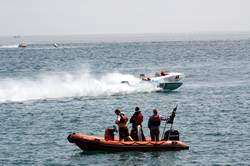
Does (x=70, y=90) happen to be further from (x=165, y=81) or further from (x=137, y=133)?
(x=137, y=133)

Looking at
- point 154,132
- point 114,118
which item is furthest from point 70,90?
point 154,132

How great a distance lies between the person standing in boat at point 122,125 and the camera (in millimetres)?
32688

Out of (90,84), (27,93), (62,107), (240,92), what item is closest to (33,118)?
(62,107)

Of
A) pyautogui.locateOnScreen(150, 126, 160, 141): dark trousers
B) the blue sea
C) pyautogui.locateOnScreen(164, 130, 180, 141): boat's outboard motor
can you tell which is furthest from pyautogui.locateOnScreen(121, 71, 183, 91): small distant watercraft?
pyautogui.locateOnScreen(150, 126, 160, 141): dark trousers

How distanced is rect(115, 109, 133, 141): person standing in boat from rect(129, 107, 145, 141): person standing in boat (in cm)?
29

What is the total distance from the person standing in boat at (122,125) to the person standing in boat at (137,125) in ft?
0.95

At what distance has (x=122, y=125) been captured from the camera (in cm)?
3272

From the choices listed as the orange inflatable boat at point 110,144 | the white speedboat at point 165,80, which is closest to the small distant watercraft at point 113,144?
the orange inflatable boat at point 110,144

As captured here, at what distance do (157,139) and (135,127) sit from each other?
51.1 inches

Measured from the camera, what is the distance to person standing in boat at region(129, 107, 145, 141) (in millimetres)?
32875

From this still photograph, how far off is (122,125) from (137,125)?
30.0 inches

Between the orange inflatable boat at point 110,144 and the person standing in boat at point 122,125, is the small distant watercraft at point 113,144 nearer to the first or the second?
the orange inflatable boat at point 110,144

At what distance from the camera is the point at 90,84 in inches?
2245

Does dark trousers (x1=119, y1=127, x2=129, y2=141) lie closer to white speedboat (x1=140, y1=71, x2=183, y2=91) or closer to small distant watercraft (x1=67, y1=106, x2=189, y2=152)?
small distant watercraft (x1=67, y1=106, x2=189, y2=152)
